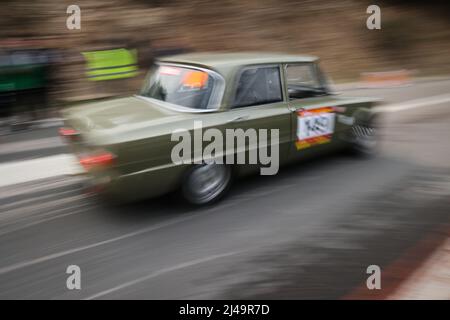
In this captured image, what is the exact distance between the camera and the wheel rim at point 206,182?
4.12 meters

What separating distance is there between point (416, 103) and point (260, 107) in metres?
6.77

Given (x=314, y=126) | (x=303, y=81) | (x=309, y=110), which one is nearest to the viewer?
(x=309, y=110)

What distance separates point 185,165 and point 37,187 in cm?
201

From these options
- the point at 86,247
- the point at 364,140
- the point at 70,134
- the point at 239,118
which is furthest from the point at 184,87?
the point at 364,140

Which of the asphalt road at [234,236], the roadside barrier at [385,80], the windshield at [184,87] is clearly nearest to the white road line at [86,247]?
the asphalt road at [234,236]

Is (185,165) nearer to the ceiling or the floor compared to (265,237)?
nearer to the ceiling

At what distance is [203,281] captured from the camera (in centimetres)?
321

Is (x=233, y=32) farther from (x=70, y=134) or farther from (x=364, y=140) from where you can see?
(x=70, y=134)

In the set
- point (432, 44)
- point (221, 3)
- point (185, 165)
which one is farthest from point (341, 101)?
point (432, 44)

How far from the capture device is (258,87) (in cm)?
443

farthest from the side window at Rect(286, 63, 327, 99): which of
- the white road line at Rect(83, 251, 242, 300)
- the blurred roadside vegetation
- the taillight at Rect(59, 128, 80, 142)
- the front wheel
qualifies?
→ the blurred roadside vegetation

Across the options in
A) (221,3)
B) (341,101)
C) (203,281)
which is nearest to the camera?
(203,281)

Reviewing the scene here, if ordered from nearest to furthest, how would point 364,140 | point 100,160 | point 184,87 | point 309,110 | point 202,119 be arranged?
point 100,160 → point 202,119 → point 184,87 → point 309,110 → point 364,140
